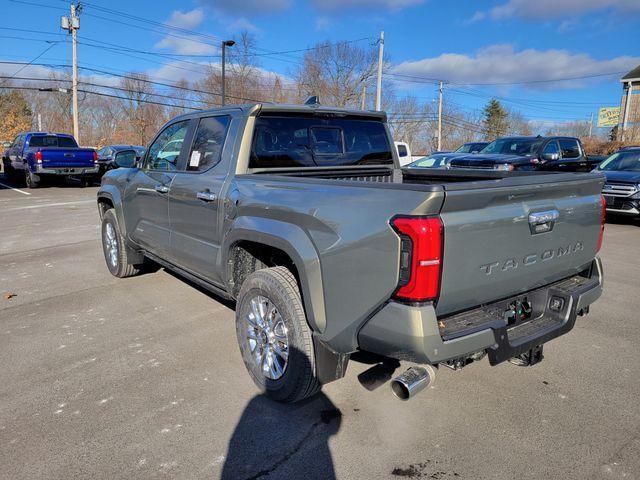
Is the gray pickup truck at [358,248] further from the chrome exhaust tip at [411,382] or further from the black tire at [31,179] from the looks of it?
the black tire at [31,179]


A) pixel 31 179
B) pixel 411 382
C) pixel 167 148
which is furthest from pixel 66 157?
pixel 411 382

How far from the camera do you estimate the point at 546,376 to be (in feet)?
11.5

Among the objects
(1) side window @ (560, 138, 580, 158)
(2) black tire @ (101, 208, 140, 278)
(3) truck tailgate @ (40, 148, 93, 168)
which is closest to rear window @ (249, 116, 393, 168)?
(2) black tire @ (101, 208, 140, 278)

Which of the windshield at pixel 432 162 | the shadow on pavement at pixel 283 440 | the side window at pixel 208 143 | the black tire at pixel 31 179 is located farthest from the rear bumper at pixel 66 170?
the shadow on pavement at pixel 283 440

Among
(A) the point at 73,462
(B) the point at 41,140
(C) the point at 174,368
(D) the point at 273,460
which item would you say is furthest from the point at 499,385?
(B) the point at 41,140

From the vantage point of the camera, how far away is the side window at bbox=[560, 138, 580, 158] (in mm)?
14500

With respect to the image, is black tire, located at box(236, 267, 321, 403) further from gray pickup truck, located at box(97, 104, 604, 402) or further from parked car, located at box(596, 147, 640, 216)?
parked car, located at box(596, 147, 640, 216)

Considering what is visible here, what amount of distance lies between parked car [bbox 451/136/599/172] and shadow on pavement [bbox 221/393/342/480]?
33.3 feet

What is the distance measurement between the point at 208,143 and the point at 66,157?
52.2 feet

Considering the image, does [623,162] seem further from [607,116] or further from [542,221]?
→ [607,116]

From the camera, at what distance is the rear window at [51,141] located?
18.0 meters

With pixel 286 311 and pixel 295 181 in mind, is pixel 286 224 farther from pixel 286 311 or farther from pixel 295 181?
pixel 286 311

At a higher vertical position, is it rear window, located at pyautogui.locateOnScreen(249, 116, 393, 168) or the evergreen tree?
the evergreen tree

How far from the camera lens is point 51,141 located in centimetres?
1823
